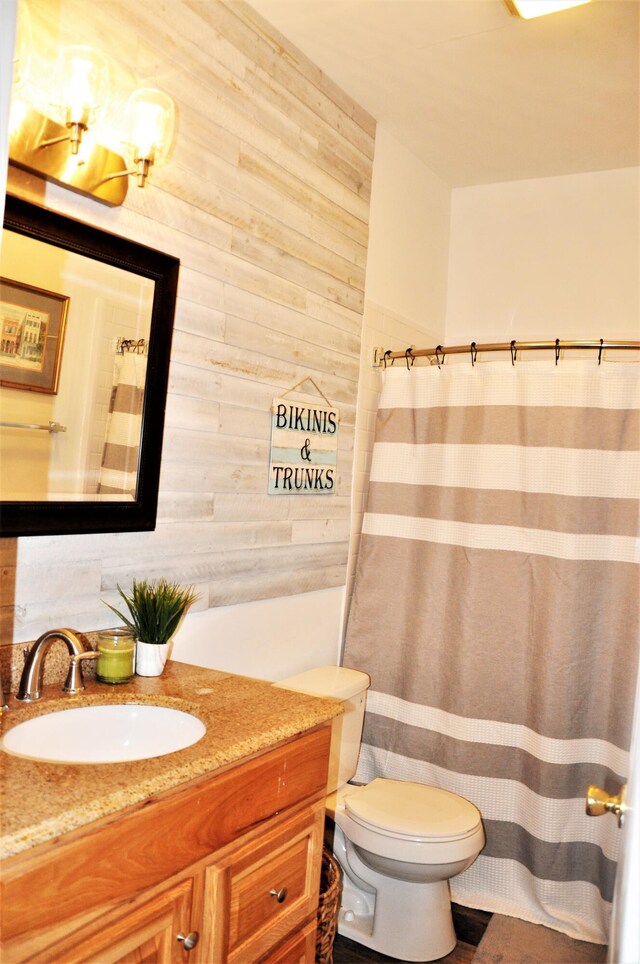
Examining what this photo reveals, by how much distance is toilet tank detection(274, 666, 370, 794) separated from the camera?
237 cm

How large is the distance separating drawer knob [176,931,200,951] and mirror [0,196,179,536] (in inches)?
30.6

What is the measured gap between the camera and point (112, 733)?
1518 millimetres

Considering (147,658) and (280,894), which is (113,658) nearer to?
(147,658)

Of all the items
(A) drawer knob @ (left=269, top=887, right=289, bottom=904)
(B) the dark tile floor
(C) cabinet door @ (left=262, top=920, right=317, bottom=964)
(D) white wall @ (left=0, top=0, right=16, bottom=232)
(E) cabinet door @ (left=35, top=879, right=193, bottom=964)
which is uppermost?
(D) white wall @ (left=0, top=0, right=16, bottom=232)

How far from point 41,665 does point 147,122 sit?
1.15 m

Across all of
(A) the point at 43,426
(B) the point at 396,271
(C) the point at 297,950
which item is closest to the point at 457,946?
(C) the point at 297,950

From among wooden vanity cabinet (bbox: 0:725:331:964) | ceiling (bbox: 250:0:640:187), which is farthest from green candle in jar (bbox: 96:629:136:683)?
ceiling (bbox: 250:0:640:187)

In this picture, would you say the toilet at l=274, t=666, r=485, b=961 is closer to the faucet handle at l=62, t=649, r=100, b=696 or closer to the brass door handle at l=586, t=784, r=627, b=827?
the faucet handle at l=62, t=649, r=100, b=696

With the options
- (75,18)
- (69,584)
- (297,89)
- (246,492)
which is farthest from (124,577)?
(297,89)

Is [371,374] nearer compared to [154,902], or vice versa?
[154,902]

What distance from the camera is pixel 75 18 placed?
1.61 metres

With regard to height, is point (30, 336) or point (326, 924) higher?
point (30, 336)

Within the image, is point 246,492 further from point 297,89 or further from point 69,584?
point 297,89

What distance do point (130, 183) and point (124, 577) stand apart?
90 cm
